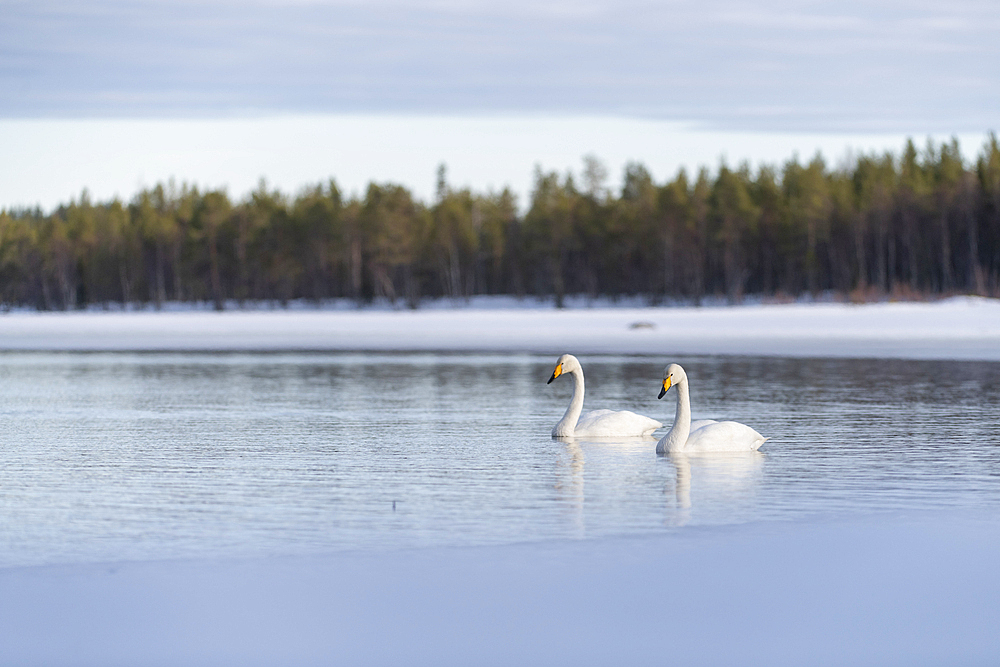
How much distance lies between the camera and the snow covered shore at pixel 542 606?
17.4 ft

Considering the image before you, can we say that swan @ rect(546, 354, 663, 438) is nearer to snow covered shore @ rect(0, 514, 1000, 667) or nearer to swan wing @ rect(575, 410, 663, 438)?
swan wing @ rect(575, 410, 663, 438)

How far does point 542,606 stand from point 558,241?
86558mm

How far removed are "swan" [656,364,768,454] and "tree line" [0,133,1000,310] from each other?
6156 cm

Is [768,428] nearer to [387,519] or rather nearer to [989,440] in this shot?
[989,440]

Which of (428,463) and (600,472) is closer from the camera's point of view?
(600,472)

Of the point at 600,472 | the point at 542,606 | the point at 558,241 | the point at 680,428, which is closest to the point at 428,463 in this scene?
the point at 600,472

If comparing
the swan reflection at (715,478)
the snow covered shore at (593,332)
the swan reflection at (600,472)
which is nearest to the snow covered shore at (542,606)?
the swan reflection at (600,472)

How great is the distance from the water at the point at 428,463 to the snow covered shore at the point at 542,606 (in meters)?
0.59

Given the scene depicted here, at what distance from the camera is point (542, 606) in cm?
593

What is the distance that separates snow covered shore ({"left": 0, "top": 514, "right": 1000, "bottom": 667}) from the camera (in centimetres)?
530

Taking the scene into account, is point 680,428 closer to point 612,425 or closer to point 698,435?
point 698,435

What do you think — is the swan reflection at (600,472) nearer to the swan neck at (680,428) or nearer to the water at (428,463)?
the water at (428,463)

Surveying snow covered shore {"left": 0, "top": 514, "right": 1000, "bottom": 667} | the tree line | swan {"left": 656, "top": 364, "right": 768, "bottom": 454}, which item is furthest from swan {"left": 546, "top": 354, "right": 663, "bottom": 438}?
the tree line

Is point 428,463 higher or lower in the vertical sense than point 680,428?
lower
